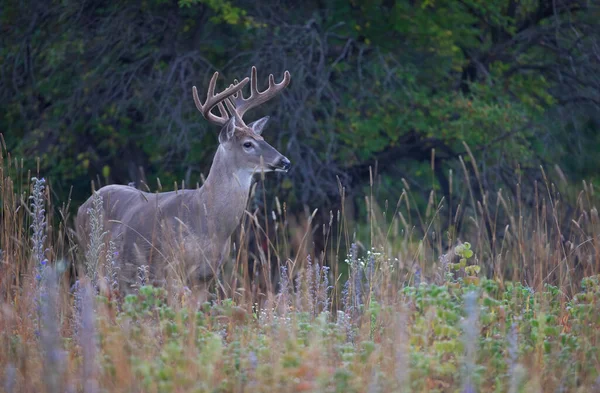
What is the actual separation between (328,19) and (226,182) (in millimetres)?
5773

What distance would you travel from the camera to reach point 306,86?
1156 cm

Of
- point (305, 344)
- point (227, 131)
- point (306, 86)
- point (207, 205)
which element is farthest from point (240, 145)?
point (306, 86)

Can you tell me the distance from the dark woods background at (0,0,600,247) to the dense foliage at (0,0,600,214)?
26mm

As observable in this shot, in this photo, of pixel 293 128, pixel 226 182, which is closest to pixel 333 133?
pixel 293 128

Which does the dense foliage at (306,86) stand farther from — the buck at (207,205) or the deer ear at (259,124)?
the buck at (207,205)

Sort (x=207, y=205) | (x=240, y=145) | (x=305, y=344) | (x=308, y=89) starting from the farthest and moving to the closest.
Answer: (x=308, y=89) < (x=240, y=145) < (x=207, y=205) < (x=305, y=344)

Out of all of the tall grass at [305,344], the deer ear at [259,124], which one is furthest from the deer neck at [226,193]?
the tall grass at [305,344]

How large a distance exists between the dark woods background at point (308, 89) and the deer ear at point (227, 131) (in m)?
3.63

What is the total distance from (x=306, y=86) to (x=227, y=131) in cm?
448

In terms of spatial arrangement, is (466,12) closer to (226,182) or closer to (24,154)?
(24,154)

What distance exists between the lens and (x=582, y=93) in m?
12.8

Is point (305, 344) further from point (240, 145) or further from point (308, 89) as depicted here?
point (308, 89)

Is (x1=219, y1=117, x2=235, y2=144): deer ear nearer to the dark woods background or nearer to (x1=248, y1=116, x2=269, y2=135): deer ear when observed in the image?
(x1=248, y1=116, x2=269, y2=135): deer ear

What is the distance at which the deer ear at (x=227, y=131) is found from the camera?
717cm
